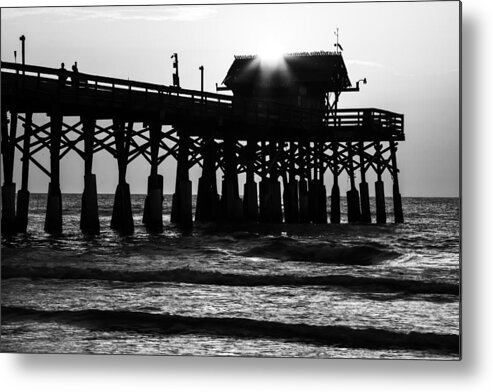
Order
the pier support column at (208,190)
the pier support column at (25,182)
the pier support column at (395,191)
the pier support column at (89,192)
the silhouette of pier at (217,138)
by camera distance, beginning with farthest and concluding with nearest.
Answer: the pier support column at (208,190) < the pier support column at (89,192) < the pier support column at (25,182) < the silhouette of pier at (217,138) < the pier support column at (395,191)

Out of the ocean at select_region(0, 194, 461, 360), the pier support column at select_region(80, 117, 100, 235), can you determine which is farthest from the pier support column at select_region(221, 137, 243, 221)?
the ocean at select_region(0, 194, 461, 360)

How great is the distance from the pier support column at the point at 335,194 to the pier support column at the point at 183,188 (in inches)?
92.5

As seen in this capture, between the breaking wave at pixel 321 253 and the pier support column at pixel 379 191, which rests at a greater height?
the pier support column at pixel 379 191

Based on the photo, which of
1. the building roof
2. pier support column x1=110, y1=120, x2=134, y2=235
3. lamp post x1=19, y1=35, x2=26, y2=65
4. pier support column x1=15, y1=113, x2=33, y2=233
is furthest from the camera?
pier support column x1=110, y1=120, x2=134, y2=235

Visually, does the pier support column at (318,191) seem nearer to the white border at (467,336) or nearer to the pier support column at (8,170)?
the pier support column at (8,170)

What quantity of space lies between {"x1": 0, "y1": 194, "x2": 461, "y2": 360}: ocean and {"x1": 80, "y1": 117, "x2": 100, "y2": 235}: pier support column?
2100 mm

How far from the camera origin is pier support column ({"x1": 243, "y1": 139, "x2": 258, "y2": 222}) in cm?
1972

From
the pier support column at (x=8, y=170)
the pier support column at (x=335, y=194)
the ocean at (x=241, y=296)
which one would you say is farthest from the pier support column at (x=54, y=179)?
the pier support column at (x=335, y=194)

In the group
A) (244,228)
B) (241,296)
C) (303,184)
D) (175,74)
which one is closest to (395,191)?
(244,228)

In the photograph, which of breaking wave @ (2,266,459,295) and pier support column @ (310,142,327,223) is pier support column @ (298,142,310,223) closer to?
pier support column @ (310,142,327,223)

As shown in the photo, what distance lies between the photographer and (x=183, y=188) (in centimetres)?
1938

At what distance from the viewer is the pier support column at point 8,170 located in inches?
580

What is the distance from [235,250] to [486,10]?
14.9 ft

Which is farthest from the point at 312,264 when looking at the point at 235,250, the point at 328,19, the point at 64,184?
the point at 64,184
